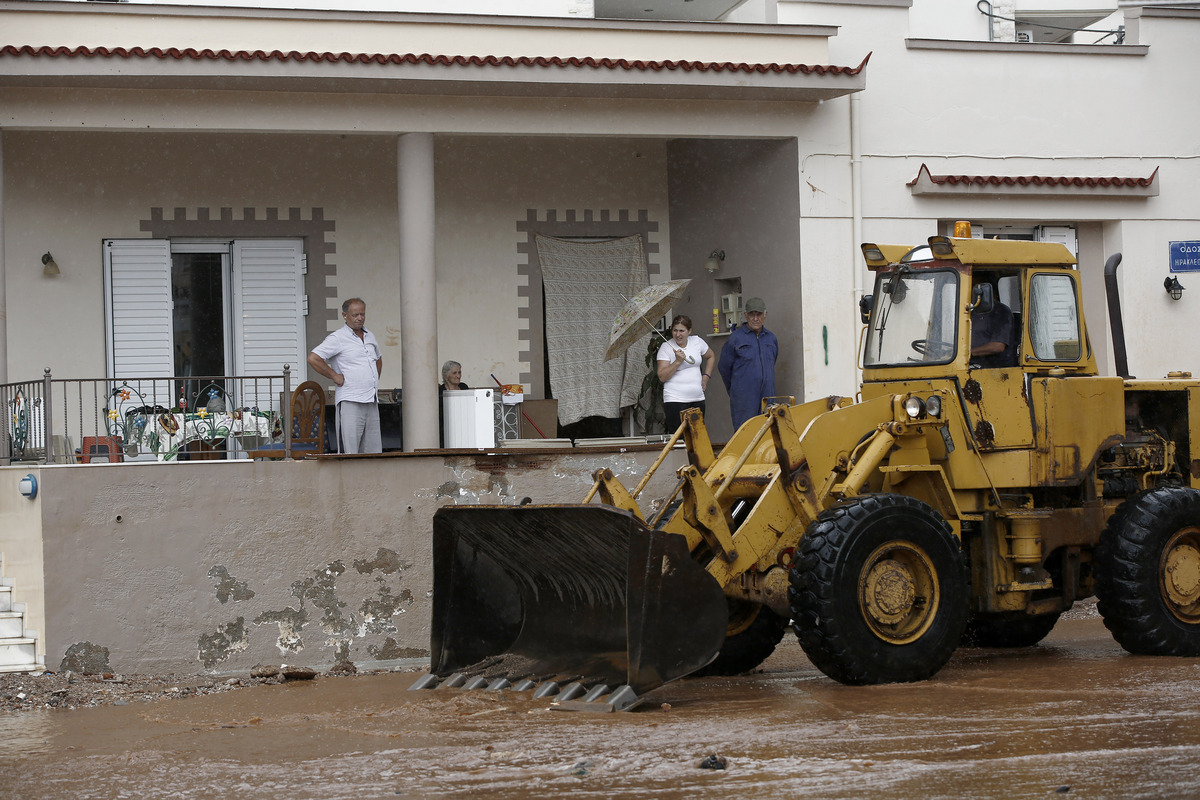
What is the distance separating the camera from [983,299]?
27.0 feet

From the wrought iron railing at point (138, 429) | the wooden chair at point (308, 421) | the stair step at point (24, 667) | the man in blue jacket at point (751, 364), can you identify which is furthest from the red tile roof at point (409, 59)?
the stair step at point (24, 667)

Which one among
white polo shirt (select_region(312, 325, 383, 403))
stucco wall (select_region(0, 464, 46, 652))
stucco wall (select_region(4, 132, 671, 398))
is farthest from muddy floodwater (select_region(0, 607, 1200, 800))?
stucco wall (select_region(4, 132, 671, 398))

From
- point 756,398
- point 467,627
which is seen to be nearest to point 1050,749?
point 467,627

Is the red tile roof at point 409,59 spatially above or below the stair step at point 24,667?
above

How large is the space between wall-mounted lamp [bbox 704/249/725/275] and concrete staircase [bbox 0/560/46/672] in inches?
287

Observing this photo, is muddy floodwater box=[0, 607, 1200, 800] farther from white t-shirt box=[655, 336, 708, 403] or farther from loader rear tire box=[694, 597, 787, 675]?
white t-shirt box=[655, 336, 708, 403]

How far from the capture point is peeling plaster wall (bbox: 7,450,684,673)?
10.4 meters

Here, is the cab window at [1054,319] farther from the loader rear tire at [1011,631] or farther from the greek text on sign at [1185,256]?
the greek text on sign at [1185,256]

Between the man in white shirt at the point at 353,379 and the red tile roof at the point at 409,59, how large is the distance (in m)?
2.09

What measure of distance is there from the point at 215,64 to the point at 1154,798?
30.3 ft

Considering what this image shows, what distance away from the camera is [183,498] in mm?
10586

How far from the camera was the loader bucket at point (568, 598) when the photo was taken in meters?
6.93

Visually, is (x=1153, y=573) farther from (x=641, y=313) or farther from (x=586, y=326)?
(x=586, y=326)

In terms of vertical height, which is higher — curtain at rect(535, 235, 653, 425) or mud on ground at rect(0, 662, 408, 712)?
curtain at rect(535, 235, 653, 425)
